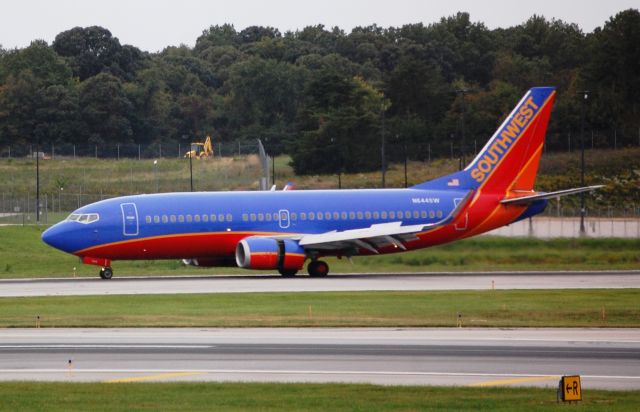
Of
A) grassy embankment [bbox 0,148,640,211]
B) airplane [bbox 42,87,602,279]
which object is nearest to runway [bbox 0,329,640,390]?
airplane [bbox 42,87,602,279]

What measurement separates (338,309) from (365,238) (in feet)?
48.8

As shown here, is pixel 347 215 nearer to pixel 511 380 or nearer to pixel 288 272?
pixel 288 272

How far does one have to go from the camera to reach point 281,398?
21.4 m

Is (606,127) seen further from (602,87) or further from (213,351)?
(213,351)

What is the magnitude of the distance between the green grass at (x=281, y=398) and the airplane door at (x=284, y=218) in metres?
31.2

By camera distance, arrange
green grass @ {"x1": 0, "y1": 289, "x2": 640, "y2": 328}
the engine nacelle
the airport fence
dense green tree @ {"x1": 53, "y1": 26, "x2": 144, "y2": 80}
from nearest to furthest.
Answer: green grass @ {"x1": 0, "y1": 289, "x2": 640, "y2": 328} → the engine nacelle → the airport fence → dense green tree @ {"x1": 53, "y1": 26, "x2": 144, "y2": 80}

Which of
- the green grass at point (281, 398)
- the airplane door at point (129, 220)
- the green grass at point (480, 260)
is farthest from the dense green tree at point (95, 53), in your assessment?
the green grass at point (281, 398)

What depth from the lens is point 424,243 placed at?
55.8m

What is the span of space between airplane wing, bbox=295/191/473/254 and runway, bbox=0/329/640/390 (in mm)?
19905

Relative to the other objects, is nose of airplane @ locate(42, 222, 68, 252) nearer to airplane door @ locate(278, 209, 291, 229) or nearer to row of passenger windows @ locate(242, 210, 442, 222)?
row of passenger windows @ locate(242, 210, 442, 222)

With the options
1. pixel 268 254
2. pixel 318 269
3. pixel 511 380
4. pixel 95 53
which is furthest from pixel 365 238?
pixel 95 53

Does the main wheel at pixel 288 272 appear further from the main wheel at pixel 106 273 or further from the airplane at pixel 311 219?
the main wheel at pixel 106 273

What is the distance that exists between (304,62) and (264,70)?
12.5 metres

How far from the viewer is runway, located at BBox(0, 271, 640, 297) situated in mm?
46406
